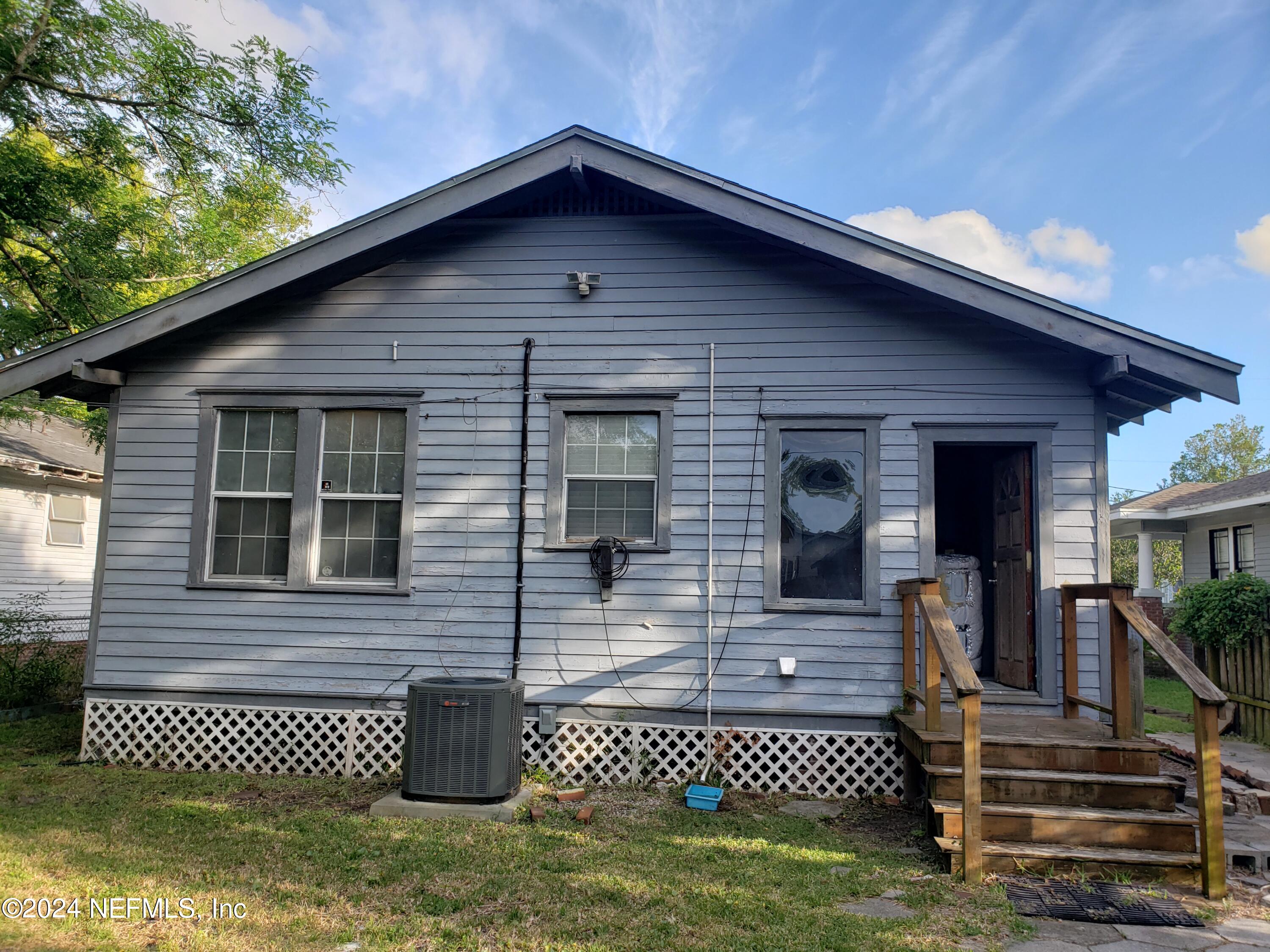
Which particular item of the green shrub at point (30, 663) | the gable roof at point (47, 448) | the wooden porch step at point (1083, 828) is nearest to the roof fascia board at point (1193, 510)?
the wooden porch step at point (1083, 828)

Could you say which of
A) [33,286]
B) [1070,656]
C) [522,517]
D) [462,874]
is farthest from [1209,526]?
[33,286]

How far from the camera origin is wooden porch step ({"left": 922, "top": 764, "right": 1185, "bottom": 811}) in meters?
5.02

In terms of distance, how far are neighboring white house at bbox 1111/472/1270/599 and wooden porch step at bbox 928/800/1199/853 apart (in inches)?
398

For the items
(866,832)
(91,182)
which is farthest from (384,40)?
(866,832)

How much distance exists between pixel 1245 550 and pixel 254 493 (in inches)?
683

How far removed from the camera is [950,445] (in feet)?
23.3

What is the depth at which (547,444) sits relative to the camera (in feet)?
23.1

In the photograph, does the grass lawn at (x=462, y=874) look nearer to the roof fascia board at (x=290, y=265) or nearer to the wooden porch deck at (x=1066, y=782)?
the wooden porch deck at (x=1066, y=782)

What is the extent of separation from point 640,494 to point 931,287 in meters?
2.73

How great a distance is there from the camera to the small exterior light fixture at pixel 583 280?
708cm

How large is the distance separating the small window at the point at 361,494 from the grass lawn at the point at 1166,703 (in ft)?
20.8

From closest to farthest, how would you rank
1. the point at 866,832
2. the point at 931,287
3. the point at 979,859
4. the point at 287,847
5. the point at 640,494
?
the point at 979,859, the point at 287,847, the point at 866,832, the point at 931,287, the point at 640,494

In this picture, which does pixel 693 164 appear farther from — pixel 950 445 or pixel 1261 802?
pixel 1261 802

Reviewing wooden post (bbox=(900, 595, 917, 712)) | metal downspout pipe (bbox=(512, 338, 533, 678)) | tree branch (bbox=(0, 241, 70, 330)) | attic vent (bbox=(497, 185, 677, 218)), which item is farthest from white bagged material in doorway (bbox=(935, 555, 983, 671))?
tree branch (bbox=(0, 241, 70, 330))
